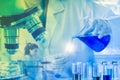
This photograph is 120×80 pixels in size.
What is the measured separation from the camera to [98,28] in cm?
158

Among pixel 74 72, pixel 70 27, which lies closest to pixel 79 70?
pixel 74 72

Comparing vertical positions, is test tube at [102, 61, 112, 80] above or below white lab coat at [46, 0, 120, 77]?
below

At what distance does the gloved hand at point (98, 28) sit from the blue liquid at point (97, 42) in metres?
0.03

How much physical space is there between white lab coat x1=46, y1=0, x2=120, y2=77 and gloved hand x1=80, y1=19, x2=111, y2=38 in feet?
0.12

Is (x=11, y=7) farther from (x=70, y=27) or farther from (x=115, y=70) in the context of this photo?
A: (x=115, y=70)

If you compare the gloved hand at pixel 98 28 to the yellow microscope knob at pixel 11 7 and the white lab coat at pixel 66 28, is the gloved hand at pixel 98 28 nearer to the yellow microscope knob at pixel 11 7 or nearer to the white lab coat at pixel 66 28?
the white lab coat at pixel 66 28

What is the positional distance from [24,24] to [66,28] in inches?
10.9

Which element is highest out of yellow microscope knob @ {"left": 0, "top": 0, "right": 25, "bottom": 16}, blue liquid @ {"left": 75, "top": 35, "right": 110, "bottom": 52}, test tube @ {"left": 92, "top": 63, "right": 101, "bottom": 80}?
yellow microscope knob @ {"left": 0, "top": 0, "right": 25, "bottom": 16}

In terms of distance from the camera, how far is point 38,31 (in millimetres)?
1530

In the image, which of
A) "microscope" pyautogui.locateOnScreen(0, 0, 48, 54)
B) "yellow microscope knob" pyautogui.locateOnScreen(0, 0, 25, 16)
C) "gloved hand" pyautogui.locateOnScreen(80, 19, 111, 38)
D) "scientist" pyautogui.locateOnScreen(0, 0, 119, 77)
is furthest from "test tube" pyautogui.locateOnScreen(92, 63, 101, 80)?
"yellow microscope knob" pyautogui.locateOnScreen(0, 0, 25, 16)

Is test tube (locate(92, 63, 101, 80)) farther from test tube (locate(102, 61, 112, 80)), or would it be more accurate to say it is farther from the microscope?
the microscope

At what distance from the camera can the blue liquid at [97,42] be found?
1569 millimetres

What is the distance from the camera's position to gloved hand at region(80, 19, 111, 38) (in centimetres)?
157

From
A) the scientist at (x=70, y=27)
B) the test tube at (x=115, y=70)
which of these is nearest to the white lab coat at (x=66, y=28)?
the scientist at (x=70, y=27)
